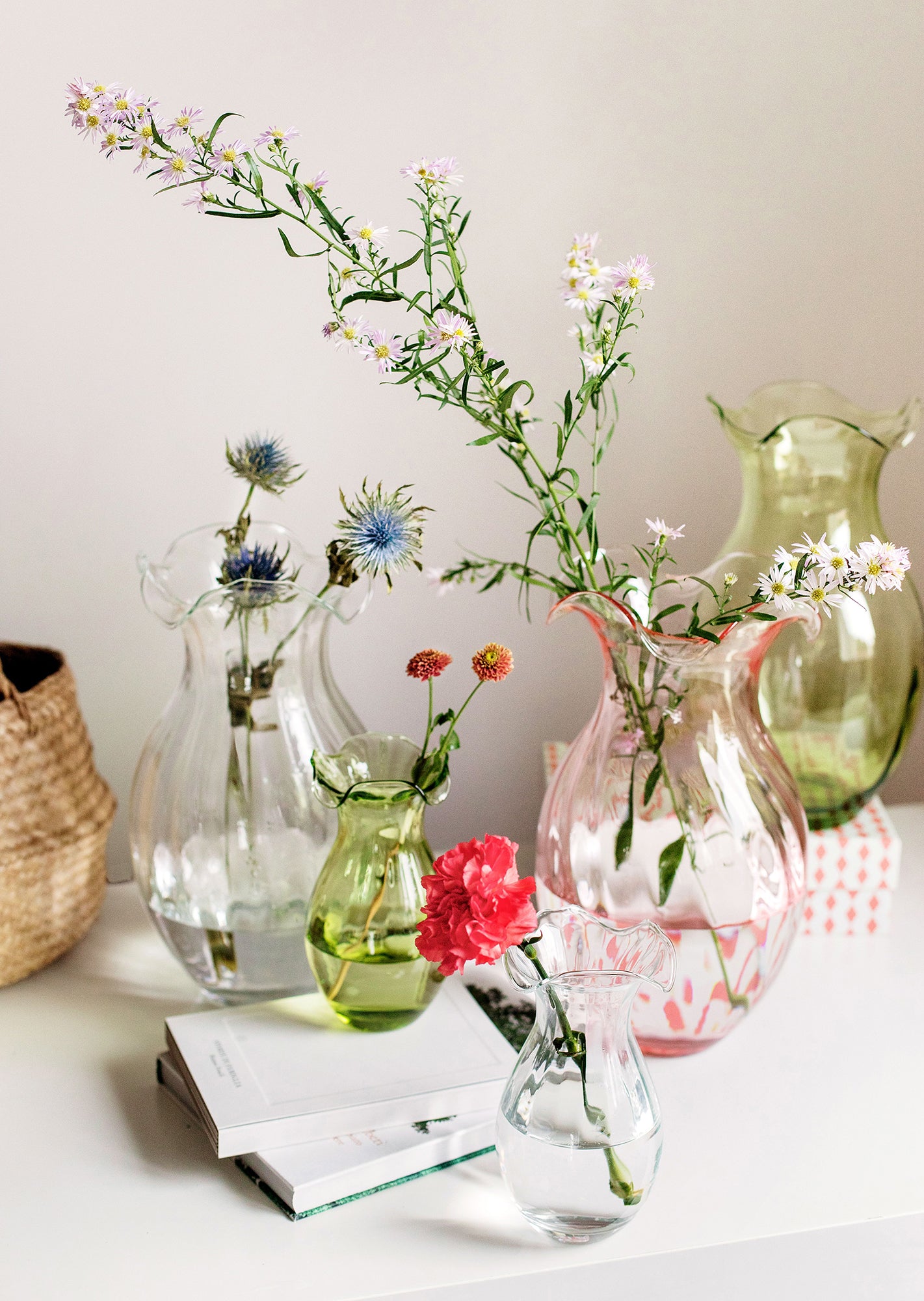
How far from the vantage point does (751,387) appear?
1084mm

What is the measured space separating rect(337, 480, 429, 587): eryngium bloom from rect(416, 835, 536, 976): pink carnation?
0.72ft

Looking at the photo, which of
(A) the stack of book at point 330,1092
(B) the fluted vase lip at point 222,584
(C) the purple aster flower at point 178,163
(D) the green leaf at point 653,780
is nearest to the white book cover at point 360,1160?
(A) the stack of book at point 330,1092

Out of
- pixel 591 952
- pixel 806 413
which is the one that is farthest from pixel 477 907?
pixel 806 413

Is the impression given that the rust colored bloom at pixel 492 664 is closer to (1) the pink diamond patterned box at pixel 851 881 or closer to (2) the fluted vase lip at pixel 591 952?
(2) the fluted vase lip at pixel 591 952

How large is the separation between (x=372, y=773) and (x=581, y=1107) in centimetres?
24

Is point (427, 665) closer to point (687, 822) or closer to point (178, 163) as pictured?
point (687, 822)

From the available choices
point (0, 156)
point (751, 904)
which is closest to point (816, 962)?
point (751, 904)

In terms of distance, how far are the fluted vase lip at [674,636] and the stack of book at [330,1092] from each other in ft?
0.85

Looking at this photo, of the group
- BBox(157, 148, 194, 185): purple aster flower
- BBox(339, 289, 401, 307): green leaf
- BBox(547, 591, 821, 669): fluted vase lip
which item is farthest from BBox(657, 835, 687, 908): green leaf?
BBox(157, 148, 194, 185): purple aster flower

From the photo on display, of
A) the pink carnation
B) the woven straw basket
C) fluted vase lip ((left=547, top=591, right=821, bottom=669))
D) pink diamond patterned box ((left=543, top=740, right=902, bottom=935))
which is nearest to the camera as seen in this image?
the pink carnation

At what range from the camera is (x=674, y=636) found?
67 centimetres

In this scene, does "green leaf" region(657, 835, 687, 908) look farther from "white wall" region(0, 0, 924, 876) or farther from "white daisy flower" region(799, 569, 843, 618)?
"white wall" region(0, 0, 924, 876)

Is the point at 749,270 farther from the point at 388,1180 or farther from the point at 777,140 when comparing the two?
the point at 388,1180

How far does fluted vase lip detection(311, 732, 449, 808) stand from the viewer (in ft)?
2.29
